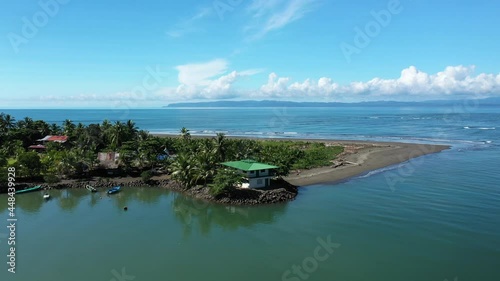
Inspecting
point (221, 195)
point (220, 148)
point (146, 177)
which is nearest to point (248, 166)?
point (221, 195)

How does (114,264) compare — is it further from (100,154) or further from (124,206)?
(100,154)

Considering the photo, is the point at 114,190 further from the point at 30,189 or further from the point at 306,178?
the point at 306,178

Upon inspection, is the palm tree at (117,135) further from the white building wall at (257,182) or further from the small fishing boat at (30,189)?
the white building wall at (257,182)

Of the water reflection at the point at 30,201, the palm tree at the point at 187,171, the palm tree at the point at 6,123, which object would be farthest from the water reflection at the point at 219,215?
the palm tree at the point at 6,123

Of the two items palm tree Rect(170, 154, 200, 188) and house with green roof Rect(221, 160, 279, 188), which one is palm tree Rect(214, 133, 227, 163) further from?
house with green roof Rect(221, 160, 279, 188)

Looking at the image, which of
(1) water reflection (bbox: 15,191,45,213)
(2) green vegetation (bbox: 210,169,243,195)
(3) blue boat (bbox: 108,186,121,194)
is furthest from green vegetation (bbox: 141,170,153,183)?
(2) green vegetation (bbox: 210,169,243,195)
